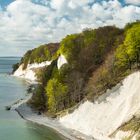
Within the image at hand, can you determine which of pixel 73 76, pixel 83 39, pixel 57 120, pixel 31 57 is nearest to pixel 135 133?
pixel 57 120

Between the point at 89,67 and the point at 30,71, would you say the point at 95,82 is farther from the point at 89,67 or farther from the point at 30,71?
the point at 30,71

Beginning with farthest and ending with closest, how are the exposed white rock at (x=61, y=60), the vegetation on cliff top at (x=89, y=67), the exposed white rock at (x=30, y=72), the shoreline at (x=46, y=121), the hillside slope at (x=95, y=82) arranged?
the exposed white rock at (x=30, y=72) → the exposed white rock at (x=61, y=60) → the vegetation on cliff top at (x=89, y=67) → the hillside slope at (x=95, y=82) → the shoreline at (x=46, y=121)

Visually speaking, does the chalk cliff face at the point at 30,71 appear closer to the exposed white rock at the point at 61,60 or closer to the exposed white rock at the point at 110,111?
Result: the exposed white rock at the point at 61,60

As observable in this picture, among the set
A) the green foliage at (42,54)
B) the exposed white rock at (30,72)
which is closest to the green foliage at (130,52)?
the exposed white rock at (30,72)

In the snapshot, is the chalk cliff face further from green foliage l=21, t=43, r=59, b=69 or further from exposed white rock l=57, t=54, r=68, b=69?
exposed white rock l=57, t=54, r=68, b=69

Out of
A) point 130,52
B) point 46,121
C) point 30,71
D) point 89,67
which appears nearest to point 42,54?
point 30,71

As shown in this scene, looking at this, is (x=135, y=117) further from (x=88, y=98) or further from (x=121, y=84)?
(x=88, y=98)

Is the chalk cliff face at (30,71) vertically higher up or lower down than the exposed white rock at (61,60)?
lower down
